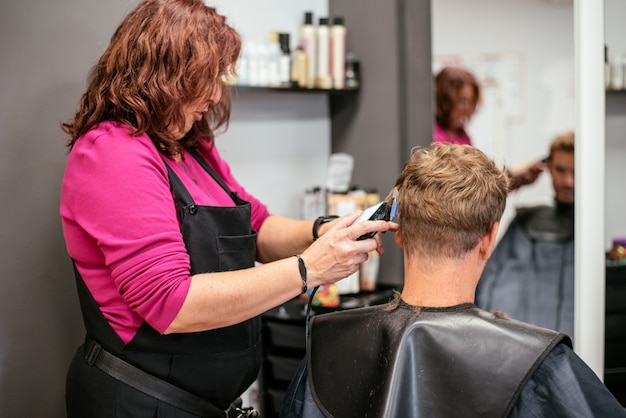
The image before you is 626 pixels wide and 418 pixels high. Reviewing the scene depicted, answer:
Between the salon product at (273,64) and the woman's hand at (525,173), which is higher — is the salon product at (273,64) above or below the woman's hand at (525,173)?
above

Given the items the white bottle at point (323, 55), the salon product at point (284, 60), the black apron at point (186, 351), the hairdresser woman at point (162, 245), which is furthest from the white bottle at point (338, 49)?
the black apron at point (186, 351)

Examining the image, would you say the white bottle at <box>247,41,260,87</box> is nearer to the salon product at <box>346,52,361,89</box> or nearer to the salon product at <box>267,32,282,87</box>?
the salon product at <box>267,32,282,87</box>

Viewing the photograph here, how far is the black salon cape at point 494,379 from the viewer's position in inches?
57.2

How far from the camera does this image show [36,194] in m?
2.10

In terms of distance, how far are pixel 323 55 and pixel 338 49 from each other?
7 centimetres

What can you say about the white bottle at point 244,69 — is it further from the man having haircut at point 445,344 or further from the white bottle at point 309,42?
the man having haircut at point 445,344

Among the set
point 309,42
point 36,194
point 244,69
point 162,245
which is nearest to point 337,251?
point 162,245

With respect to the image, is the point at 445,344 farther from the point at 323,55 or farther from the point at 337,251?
the point at 323,55

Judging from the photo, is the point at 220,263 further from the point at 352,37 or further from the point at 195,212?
the point at 352,37

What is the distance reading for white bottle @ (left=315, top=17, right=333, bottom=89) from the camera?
3.07 m

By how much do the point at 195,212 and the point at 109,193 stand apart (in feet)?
0.81

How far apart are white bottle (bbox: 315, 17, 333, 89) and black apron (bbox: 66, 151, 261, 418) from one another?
136cm

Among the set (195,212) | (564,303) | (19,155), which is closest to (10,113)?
(19,155)

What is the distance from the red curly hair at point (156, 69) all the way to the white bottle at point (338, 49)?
1.38 metres
